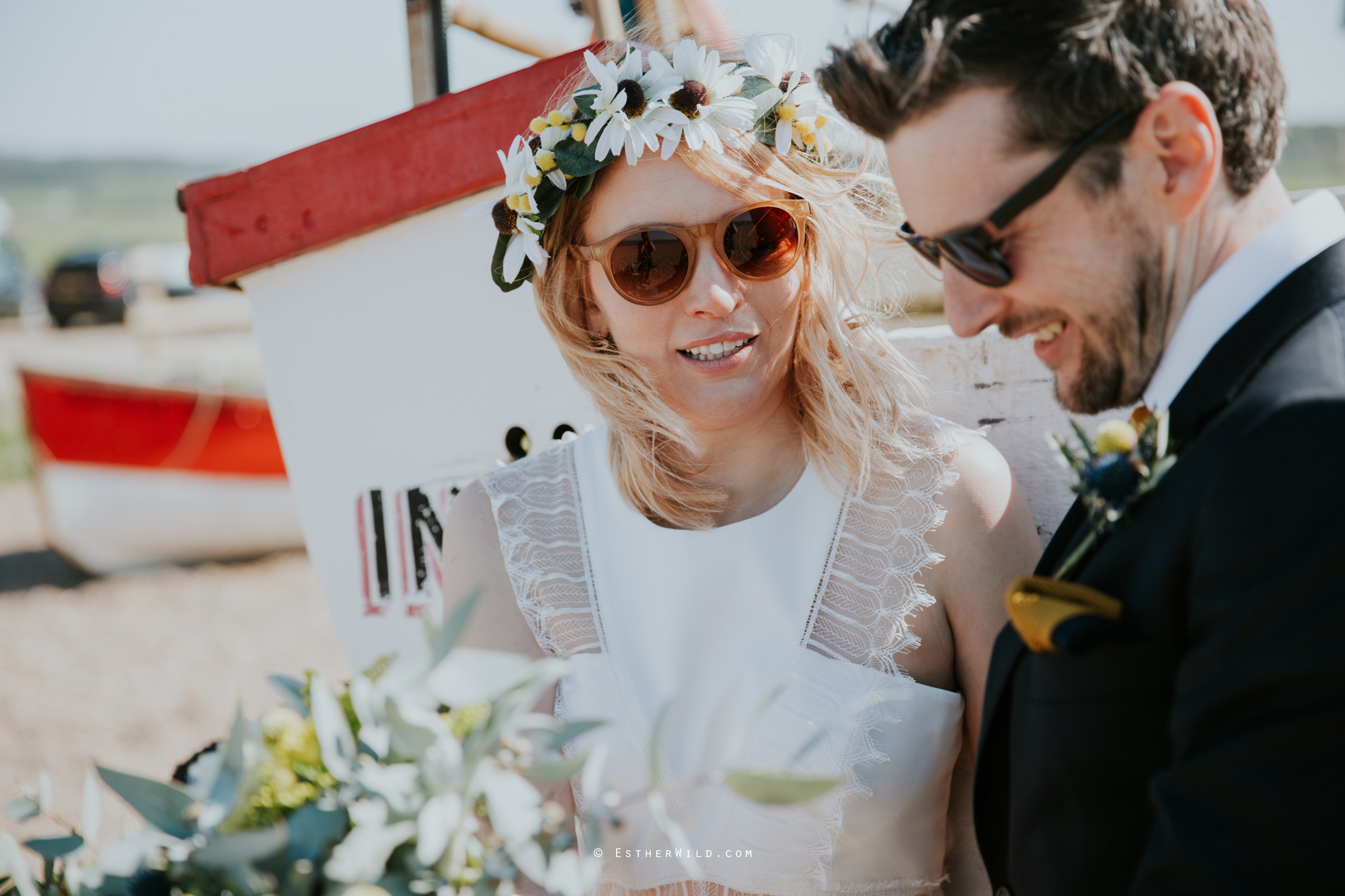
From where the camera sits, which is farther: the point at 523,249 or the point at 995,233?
the point at 523,249

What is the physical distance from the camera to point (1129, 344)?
1.32m

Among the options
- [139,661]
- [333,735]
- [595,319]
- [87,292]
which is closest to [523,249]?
[595,319]

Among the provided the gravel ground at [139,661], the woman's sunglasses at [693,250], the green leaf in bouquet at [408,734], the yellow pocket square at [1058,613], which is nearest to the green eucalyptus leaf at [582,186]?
the woman's sunglasses at [693,250]

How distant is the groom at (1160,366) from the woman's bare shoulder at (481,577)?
1.02m

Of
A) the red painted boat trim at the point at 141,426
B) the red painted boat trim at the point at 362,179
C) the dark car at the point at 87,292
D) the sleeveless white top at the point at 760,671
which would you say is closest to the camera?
the sleeveless white top at the point at 760,671

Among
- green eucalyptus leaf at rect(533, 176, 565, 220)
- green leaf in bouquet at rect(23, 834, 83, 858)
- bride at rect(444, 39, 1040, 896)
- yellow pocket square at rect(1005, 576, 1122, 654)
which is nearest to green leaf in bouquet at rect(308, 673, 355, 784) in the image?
green leaf in bouquet at rect(23, 834, 83, 858)

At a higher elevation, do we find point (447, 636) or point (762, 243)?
point (762, 243)

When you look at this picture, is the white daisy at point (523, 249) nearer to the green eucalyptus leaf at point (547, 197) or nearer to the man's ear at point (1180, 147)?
the green eucalyptus leaf at point (547, 197)

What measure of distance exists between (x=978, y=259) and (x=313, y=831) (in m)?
1.05

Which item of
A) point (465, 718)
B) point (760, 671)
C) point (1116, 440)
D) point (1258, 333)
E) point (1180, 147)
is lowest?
point (760, 671)

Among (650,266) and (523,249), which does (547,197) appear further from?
(650,266)

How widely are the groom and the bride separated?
46 centimetres

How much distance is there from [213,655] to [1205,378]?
7018 mm

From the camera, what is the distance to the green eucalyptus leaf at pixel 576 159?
2047 millimetres
